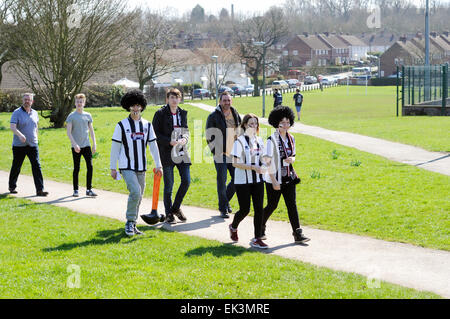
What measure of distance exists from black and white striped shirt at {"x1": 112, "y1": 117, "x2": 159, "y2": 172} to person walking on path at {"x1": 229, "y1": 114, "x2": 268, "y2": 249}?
130 centimetres

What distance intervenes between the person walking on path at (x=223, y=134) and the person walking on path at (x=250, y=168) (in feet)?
4.66

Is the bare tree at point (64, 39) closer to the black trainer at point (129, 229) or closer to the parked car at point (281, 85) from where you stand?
the black trainer at point (129, 229)

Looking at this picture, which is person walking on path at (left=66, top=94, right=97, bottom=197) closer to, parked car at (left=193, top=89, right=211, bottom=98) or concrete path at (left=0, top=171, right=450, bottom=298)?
concrete path at (left=0, top=171, right=450, bottom=298)

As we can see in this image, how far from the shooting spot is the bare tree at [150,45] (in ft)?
181

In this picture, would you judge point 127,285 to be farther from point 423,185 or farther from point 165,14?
point 165,14

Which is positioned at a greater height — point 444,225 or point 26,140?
point 26,140

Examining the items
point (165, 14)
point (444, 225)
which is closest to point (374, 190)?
point (444, 225)

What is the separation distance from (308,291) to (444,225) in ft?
11.5

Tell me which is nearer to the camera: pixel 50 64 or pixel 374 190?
pixel 374 190

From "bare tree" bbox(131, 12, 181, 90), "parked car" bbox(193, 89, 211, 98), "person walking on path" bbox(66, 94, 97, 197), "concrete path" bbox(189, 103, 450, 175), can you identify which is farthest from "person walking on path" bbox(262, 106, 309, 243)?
"parked car" bbox(193, 89, 211, 98)

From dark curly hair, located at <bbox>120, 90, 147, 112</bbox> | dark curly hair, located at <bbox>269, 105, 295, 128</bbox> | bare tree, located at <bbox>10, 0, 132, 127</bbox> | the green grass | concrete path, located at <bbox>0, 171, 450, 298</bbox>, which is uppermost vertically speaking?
bare tree, located at <bbox>10, 0, 132, 127</bbox>

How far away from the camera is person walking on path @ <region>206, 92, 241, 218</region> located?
9.28 m

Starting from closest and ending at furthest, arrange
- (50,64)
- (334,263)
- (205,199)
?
1. (334,263)
2. (205,199)
3. (50,64)

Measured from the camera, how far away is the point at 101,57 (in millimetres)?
30484
